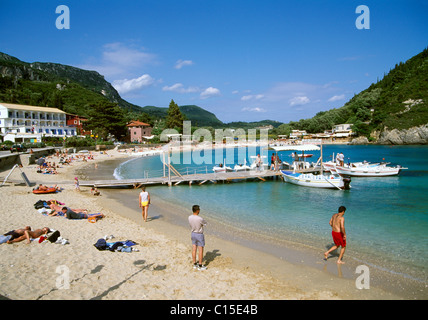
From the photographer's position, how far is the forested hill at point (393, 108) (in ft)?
307

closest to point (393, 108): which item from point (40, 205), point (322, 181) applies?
point (322, 181)

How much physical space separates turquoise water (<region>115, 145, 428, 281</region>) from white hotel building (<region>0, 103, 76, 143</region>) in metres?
49.2

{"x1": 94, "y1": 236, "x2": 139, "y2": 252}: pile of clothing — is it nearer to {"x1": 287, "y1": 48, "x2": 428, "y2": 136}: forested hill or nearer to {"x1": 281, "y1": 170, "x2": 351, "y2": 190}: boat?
{"x1": 281, "y1": 170, "x2": 351, "y2": 190}: boat

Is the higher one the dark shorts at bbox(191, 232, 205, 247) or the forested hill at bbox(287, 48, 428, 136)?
the forested hill at bbox(287, 48, 428, 136)

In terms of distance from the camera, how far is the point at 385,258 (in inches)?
366

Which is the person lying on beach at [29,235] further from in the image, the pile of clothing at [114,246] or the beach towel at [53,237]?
the pile of clothing at [114,246]

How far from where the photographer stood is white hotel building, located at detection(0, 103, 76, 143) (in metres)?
56.8

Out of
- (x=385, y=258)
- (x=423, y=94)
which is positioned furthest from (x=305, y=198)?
(x=423, y=94)

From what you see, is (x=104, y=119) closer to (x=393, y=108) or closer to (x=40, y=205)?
(x=40, y=205)

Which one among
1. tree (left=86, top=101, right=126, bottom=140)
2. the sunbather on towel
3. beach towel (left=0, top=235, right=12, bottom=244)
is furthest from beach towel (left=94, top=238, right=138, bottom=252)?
tree (left=86, top=101, right=126, bottom=140)

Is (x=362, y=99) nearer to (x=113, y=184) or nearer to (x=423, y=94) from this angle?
(x=423, y=94)

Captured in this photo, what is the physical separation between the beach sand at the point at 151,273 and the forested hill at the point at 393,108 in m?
104

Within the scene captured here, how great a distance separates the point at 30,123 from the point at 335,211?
257ft

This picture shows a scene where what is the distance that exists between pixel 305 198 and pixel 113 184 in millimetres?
16221
